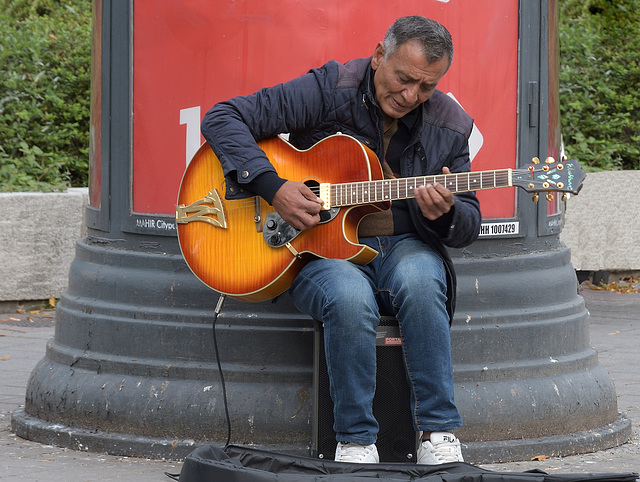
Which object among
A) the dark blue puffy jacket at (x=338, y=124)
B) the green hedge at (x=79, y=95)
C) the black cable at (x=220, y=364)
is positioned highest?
the green hedge at (x=79, y=95)

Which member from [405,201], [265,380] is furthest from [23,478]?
[405,201]

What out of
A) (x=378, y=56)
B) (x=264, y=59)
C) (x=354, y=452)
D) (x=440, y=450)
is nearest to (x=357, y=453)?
(x=354, y=452)

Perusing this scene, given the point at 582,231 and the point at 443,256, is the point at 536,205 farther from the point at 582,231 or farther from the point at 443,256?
the point at 582,231

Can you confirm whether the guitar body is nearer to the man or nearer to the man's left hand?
the man

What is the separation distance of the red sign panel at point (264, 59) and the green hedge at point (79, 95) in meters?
3.86

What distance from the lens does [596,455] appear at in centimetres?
434

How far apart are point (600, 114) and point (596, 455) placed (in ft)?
19.8

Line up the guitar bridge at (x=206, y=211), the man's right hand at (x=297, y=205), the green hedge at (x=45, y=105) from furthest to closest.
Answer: the green hedge at (x=45, y=105), the guitar bridge at (x=206, y=211), the man's right hand at (x=297, y=205)

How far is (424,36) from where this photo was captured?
3748 mm

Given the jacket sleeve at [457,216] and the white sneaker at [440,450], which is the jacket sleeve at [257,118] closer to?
the jacket sleeve at [457,216]

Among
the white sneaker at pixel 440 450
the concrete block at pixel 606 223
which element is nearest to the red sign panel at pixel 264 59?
the white sneaker at pixel 440 450

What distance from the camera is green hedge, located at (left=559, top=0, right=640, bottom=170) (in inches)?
380

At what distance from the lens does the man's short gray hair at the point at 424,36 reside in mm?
3738

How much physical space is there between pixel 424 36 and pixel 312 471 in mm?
1583
